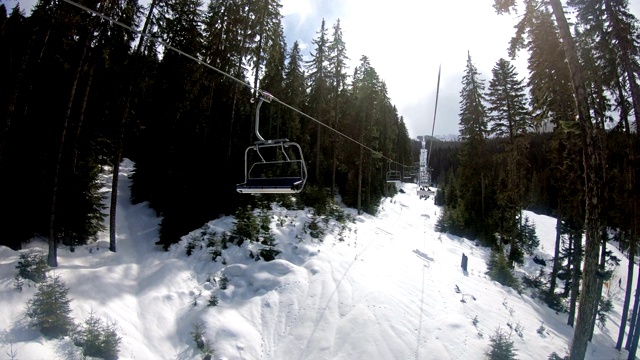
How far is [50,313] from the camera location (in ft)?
26.3

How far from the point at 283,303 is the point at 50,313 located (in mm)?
6724

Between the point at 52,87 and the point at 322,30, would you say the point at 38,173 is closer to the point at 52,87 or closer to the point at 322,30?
the point at 52,87

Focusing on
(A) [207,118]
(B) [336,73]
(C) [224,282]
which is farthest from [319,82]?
(C) [224,282]

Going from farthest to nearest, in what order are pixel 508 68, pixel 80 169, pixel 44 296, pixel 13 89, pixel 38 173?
pixel 508 68 < pixel 80 169 < pixel 38 173 < pixel 13 89 < pixel 44 296

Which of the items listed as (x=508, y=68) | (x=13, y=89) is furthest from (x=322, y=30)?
(x=13, y=89)

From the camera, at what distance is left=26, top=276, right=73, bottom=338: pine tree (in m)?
7.81

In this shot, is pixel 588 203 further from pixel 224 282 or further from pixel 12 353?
pixel 12 353

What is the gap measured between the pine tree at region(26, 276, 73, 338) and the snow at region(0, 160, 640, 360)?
0.22m

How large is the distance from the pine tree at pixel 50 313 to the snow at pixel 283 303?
0.22 m

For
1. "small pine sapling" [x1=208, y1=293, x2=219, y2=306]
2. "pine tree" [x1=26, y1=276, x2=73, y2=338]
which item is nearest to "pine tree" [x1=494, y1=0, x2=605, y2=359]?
"small pine sapling" [x1=208, y1=293, x2=219, y2=306]

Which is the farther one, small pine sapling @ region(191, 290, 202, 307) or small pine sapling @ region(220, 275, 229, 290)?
small pine sapling @ region(220, 275, 229, 290)

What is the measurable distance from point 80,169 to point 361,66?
2697 centimetres

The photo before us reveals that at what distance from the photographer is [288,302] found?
11.4 m

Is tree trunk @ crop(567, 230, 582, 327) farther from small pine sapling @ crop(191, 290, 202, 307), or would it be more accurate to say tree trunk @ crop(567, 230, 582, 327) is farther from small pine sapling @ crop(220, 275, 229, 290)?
small pine sapling @ crop(191, 290, 202, 307)
